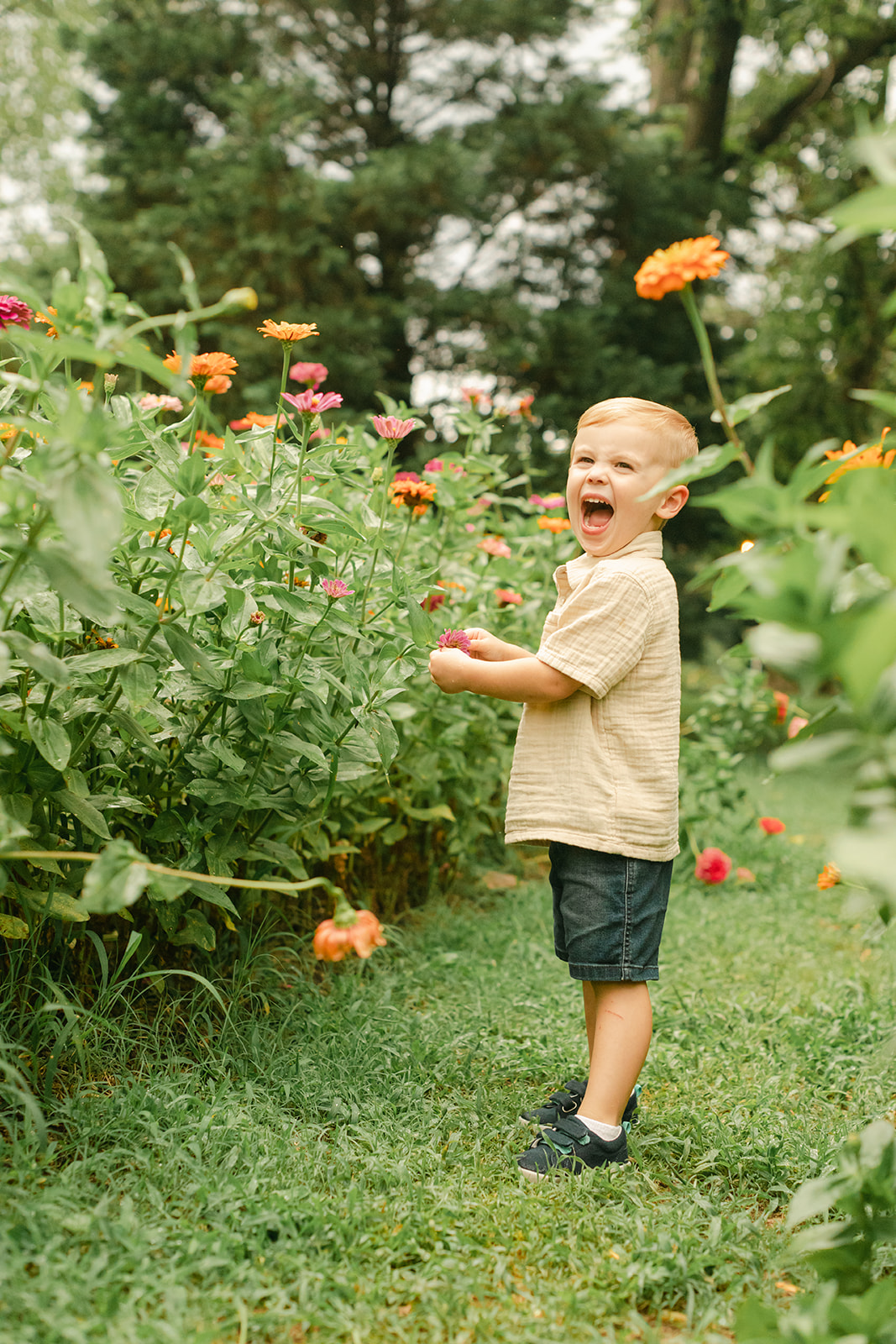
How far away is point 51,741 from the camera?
150 centimetres

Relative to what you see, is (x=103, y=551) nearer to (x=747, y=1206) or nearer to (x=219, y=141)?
(x=747, y=1206)

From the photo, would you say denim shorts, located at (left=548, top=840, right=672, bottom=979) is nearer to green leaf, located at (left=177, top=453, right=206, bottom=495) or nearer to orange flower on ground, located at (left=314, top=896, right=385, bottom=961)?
orange flower on ground, located at (left=314, top=896, right=385, bottom=961)

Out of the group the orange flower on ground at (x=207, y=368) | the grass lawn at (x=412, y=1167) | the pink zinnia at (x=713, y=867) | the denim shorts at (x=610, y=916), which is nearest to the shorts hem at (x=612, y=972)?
the denim shorts at (x=610, y=916)

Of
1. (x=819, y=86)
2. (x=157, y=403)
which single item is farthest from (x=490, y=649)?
(x=819, y=86)

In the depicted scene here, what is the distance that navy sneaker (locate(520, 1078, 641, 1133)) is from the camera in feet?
5.71

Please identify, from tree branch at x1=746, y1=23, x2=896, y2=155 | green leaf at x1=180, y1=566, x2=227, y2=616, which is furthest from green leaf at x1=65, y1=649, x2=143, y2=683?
tree branch at x1=746, y1=23, x2=896, y2=155

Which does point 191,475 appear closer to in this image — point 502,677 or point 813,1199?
point 502,677

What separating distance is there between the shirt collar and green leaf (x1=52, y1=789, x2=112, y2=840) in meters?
0.91

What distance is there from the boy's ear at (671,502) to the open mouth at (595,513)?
0.09 m

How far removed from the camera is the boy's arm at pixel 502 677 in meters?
1.64

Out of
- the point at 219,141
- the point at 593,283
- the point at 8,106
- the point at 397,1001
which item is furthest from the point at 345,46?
the point at 397,1001

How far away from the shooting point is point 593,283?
28.0ft

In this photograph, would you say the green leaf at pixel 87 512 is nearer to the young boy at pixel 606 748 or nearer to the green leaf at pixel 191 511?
the green leaf at pixel 191 511

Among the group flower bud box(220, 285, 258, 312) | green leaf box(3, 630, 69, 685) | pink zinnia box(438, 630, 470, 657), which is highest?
flower bud box(220, 285, 258, 312)
